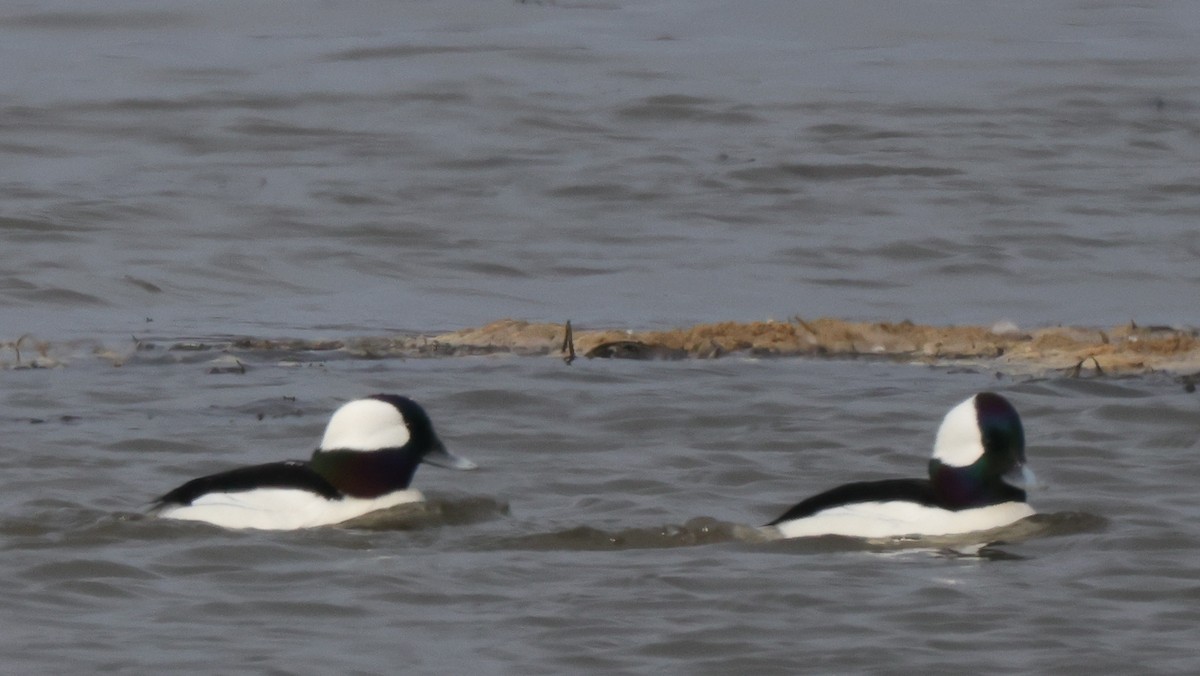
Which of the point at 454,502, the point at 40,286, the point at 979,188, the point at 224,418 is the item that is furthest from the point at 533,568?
the point at 979,188

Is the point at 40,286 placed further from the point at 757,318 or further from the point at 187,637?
the point at 187,637

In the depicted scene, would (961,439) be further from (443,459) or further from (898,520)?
(443,459)

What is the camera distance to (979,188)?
62.3 feet

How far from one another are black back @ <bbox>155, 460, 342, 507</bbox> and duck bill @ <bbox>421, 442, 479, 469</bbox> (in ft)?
1.78

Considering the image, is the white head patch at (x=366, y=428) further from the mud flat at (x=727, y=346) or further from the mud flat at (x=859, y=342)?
the mud flat at (x=859, y=342)

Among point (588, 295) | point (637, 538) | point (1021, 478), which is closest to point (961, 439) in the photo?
point (1021, 478)

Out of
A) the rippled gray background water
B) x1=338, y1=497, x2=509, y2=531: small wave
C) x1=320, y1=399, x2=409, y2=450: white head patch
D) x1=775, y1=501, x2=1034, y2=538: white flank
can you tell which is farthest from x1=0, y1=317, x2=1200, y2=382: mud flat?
x1=775, y1=501, x2=1034, y2=538: white flank

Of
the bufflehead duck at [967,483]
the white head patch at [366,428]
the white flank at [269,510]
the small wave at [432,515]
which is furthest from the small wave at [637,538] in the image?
the white head patch at [366,428]

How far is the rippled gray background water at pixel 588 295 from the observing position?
7457 mm

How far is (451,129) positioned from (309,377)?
9.85 meters

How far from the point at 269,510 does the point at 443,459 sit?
3.16 ft

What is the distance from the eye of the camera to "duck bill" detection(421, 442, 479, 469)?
9555 millimetres

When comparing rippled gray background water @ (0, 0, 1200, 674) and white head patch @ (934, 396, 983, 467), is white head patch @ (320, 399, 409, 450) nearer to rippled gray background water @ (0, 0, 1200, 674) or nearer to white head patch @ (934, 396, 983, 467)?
rippled gray background water @ (0, 0, 1200, 674)

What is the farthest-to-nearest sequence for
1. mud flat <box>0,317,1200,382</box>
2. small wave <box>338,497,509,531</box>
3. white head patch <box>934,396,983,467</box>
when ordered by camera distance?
mud flat <box>0,317,1200,382</box>, small wave <box>338,497,509,531</box>, white head patch <box>934,396,983,467</box>
